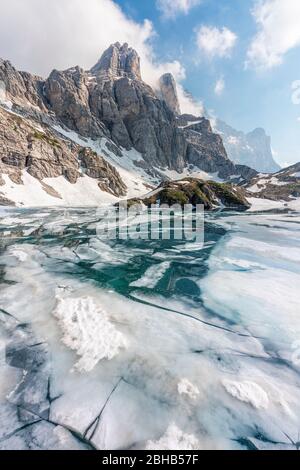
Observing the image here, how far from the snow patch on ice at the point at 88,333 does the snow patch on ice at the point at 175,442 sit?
2.12m

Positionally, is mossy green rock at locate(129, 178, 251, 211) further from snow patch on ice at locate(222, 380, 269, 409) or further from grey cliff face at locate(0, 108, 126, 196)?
snow patch on ice at locate(222, 380, 269, 409)

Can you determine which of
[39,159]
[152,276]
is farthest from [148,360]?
[39,159]

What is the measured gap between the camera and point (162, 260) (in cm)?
1479

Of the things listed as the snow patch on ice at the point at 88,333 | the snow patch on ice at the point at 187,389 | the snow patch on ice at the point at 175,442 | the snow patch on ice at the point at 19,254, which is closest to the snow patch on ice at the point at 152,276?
the snow patch on ice at the point at 88,333

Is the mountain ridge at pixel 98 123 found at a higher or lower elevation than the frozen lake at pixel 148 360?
higher

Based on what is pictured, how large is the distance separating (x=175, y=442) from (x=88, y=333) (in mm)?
3513

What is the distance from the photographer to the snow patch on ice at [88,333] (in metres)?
5.81

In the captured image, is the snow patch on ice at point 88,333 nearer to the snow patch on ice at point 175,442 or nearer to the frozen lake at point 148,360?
the frozen lake at point 148,360

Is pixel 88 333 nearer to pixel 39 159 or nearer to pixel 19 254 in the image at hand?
pixel 19 254

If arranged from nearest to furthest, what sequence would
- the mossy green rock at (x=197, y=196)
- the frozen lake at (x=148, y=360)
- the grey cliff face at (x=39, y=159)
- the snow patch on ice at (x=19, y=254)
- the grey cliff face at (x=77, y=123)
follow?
the frozen lake at (x=148, y=360)
the snow patch on ice at (x=19, y=254)
the mossy green rock at (x=197, y=196)
the grey cliff face at (x=39, y=159)
the grey cliff face at (x=77, y=123)

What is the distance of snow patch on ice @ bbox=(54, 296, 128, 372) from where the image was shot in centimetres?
581

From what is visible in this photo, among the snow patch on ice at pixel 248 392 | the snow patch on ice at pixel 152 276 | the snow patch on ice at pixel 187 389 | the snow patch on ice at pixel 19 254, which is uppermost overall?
the snow patch on ice at pixel 19 254

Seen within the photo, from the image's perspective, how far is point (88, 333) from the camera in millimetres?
6641
